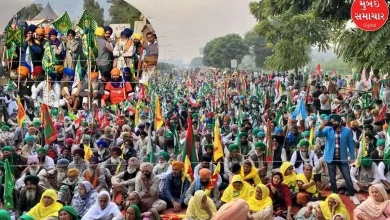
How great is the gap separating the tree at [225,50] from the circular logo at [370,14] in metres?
17.2

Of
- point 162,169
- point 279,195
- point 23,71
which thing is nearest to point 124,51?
point 23,71

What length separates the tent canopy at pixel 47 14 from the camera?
14.6m

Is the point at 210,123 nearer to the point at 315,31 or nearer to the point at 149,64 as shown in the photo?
the point at 149,64

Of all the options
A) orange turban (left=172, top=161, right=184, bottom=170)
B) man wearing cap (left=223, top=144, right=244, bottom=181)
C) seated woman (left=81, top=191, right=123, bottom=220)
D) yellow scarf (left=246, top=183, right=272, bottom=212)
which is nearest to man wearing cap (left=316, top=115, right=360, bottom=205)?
man wearing cap (left=223, top=144, right=244, bottom=181)

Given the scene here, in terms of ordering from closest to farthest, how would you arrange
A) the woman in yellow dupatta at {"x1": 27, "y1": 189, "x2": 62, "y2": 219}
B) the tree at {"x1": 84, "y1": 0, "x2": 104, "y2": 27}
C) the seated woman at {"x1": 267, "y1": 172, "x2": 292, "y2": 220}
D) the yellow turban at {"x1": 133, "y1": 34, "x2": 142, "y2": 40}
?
the woman in yellow dupatta at {"x1": 27, "y1": 189, "x2": 62, "y2": 219} < the seated woman at {"x1": 267, "y1": 172, "x2": 292, "y2": 220} < the yellow turban at {"x1": 133, "y1": 34, "x2": 142, "y2": 40} < the tree at {"x1": 84, "y1": 0, "x2": 104, "y2": 27}

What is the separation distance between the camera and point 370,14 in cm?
1110

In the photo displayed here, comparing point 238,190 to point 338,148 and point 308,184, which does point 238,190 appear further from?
point 338,148

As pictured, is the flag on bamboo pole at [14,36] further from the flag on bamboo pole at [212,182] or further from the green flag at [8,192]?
the flag on bamboo pole at [212,182]

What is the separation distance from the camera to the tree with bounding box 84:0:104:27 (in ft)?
47.1

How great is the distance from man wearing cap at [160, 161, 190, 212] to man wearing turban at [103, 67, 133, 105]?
5.63m

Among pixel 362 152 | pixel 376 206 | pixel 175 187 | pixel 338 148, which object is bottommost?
pixel 175 187

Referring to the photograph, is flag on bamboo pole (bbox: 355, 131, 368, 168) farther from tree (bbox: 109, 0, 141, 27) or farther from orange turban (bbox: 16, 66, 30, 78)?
orange turban (bbox: 16, 66, 30, 78)

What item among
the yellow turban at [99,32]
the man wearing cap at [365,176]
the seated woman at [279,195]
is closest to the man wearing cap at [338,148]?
the man wearing cap at [365,176]

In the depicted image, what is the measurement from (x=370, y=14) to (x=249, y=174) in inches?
179
